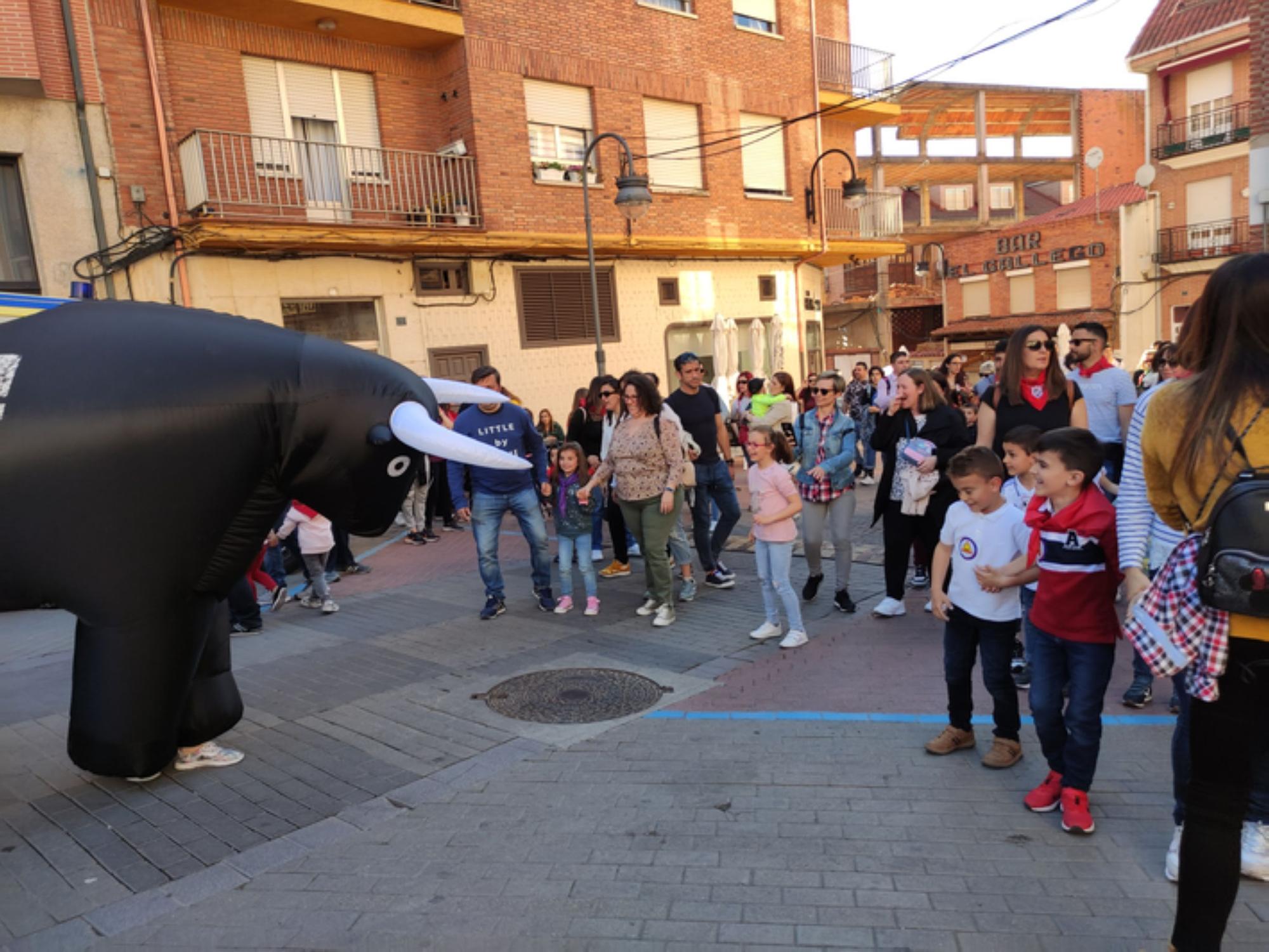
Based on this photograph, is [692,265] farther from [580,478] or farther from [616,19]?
[580,478]

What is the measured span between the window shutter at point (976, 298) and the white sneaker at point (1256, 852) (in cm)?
3341

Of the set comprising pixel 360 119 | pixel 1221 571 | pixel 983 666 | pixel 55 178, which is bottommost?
pixel 983 666

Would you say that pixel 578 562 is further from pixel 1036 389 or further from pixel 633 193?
pixel 633 193

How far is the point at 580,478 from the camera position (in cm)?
702

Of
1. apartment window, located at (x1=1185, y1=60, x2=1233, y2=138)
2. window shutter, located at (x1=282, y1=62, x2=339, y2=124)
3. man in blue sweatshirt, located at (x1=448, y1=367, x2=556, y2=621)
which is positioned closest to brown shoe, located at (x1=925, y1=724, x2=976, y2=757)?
man in blue sweatshirt, located at (x1=448, y1=367, x2=556, y2=621)

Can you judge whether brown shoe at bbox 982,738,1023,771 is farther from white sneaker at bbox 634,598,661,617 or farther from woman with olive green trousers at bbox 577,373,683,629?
white sneaker at bbox 634,598,661,617

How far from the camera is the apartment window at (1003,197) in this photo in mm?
42156

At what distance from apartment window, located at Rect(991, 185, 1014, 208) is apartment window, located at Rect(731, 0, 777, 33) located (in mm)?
28377

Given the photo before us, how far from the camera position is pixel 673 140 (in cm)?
1633

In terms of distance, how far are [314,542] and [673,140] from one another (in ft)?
39.8

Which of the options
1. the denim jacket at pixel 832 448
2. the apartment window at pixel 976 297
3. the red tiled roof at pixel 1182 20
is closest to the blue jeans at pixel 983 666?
the denim jacket at pixel 832 448

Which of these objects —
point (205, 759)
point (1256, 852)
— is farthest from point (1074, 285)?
point (205, 759)

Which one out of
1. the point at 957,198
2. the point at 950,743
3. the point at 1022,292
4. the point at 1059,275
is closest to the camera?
the point at 950,743

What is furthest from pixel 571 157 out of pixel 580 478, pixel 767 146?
pixel 580 478
